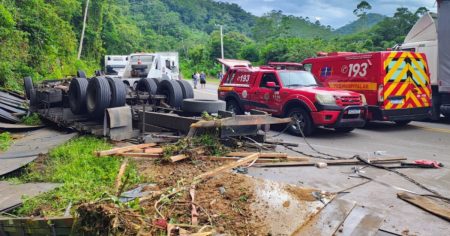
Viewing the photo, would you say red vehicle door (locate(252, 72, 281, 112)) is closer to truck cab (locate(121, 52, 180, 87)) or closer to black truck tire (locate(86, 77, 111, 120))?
black truck tire (locate(86, 77, 111, 120))

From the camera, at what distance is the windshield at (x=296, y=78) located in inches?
416

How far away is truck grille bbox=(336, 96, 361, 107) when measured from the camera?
9555 millimetres

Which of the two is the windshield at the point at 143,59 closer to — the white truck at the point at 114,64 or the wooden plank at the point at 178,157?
the white truck at the point at 114,64

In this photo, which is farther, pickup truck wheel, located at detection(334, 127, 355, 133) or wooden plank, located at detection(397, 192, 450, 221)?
pickup truck wheel, located at detection(334, 127, 355, 133)

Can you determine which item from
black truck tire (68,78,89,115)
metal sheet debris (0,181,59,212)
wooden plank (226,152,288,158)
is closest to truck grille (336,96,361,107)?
wooden plank (226,152,288,158)

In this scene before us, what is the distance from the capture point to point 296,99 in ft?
32.5

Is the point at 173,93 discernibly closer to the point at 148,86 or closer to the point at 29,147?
the point at 148,86

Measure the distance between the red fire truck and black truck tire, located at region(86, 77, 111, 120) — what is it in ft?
22.5

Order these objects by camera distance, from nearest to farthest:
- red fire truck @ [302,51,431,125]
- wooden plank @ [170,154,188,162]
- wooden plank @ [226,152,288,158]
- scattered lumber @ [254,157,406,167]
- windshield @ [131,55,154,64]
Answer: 1. wooden plank @ [170,154,188,162]
2. scattered lumber @ [254,157,406,167]
3. wooden plank @ [226,152,288,158]
4. red fire truck @ [302,51,431,125]
5. windshield @ [131,55,154,64]

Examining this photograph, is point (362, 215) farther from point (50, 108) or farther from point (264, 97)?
point (50, 108)

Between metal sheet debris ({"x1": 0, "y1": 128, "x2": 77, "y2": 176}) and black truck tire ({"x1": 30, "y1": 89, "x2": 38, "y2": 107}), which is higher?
black truck tire ({"x1": 30, "y1": 89, "x2": 38, "y2": 107})

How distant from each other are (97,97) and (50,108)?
9.82ft

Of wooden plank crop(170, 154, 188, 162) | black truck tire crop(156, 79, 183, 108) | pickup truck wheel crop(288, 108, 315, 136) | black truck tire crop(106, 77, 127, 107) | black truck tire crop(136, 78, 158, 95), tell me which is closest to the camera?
wooden plank crop(170, 154, 188, 162)

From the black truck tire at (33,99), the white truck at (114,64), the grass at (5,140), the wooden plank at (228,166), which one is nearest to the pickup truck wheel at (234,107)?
the wooden plank at (228,166)
